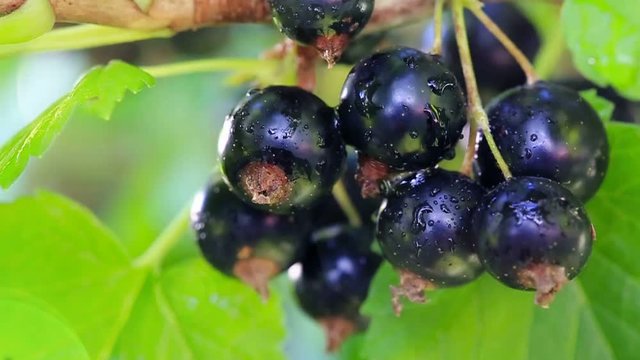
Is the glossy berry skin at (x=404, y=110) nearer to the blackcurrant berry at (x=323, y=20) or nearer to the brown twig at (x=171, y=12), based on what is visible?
the blackcurrant berry at (x=323, y=20)

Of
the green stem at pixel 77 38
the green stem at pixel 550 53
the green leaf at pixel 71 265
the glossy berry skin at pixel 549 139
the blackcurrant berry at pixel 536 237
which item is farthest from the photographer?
the green stem at pixel 550 53

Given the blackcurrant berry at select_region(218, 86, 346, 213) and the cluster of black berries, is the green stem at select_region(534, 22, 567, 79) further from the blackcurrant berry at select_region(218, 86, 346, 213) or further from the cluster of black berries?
the blackcurrant berry at select_region(218, 86, 346, 213)

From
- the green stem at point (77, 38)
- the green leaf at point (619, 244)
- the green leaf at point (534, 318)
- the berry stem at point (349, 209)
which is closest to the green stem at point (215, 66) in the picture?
the green stem at point (77, 38)

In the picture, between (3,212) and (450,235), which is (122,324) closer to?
(3,212)

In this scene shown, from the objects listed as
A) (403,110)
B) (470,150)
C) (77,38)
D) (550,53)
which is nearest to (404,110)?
(403,110)

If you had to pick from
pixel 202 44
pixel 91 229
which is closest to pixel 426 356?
pixel 91 229
